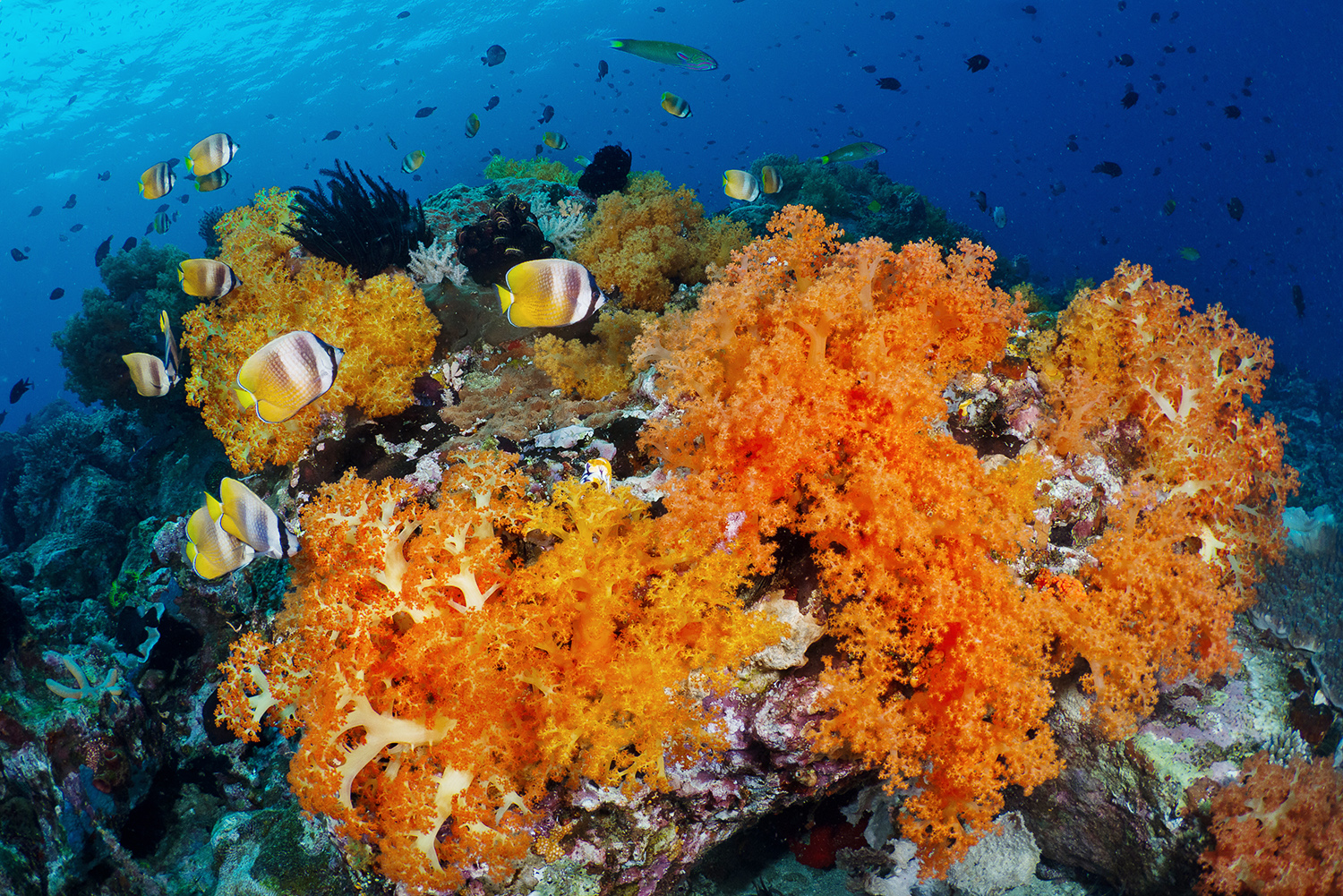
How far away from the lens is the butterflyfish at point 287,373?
2893mm

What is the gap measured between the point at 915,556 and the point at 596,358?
133 inches

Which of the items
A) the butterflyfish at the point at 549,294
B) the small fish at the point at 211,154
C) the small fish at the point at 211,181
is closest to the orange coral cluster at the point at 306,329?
the small fish at the point at 211,154

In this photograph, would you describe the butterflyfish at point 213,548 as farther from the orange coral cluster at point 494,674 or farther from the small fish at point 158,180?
the small fish at point 158,180

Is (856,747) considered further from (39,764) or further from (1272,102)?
(1272,102)

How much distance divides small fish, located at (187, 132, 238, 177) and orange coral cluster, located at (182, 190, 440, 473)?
5.15 ft

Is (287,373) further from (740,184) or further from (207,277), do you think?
(740,184)

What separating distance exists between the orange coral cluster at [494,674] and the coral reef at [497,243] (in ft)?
12.0

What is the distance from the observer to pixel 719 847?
4.61 meters

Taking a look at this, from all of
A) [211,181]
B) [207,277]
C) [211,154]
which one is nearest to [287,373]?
[207,277]

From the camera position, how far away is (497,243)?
20.0 ft

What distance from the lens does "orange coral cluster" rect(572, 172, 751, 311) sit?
5.75 meters

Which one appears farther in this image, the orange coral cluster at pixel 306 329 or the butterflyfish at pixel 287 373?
the orange coral cluster at pixel 306 329

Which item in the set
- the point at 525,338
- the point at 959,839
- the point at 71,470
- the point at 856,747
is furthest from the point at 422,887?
the point at 71,470

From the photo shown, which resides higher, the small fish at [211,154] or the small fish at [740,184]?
the small fish at [211,154]
